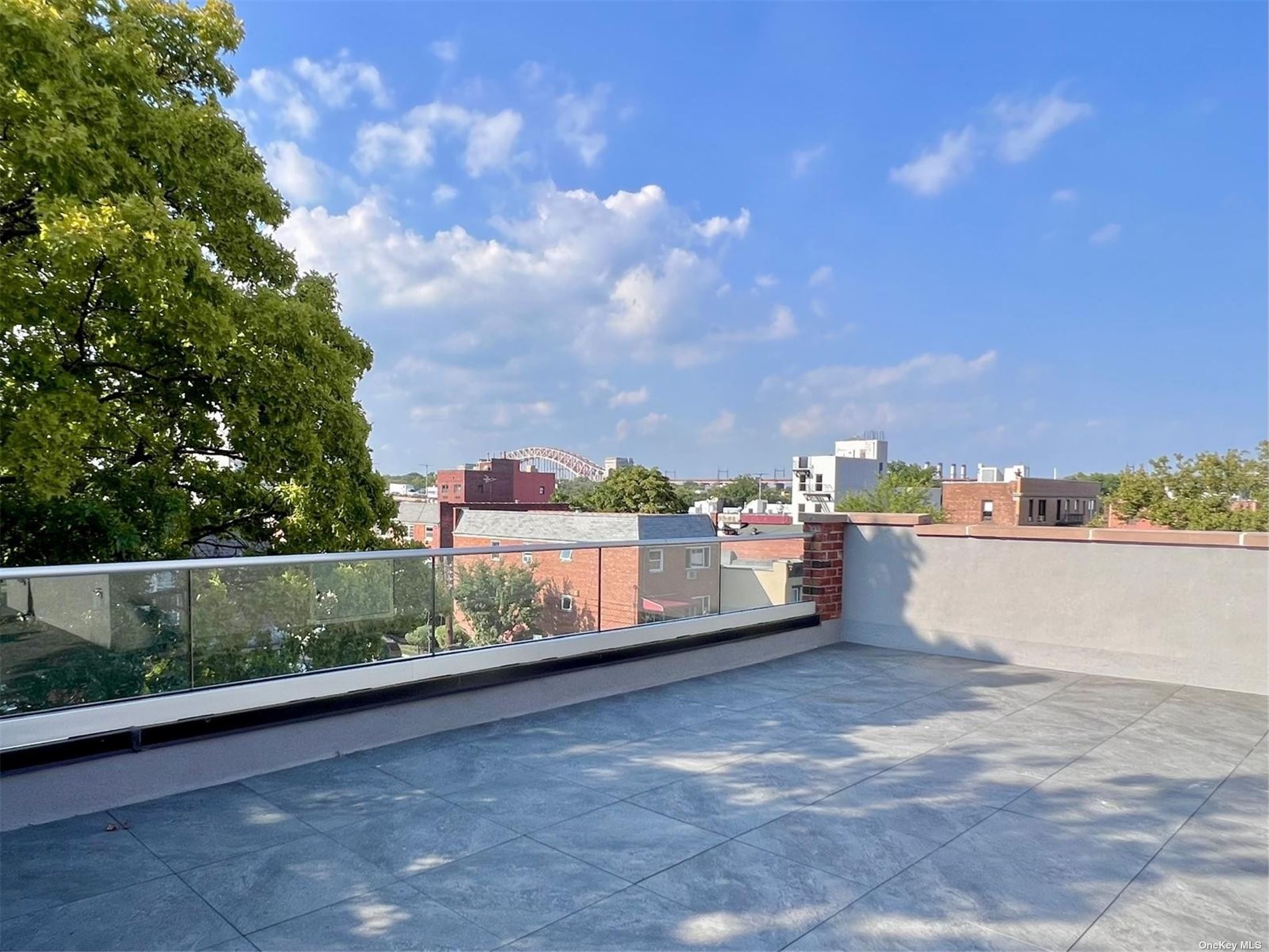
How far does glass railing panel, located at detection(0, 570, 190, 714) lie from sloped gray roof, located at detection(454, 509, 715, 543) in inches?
793

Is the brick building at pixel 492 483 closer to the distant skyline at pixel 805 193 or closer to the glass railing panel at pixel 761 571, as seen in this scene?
the distant skyline at pixel 805 193

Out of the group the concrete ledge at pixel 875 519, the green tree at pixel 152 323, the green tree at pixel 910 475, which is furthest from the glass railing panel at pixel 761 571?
the green tree at pixel 910 475

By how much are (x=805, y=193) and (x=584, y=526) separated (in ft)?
49.8

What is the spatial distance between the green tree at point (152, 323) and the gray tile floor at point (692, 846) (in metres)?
4.00

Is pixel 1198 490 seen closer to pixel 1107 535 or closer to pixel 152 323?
pixel 1107 535

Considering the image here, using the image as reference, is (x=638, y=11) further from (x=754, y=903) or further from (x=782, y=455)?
(x=782, y=455)

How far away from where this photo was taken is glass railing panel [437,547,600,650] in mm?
4352

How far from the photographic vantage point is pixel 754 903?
2.30 m

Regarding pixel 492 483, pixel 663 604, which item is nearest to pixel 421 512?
pixel 492 483

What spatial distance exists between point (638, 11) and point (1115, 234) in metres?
14.7

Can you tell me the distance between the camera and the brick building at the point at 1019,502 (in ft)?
143

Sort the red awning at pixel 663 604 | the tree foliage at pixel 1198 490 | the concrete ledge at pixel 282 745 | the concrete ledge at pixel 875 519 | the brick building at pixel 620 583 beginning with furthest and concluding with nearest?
the tree foliage at pixel 1198 490, the concrete ledge at pixel 875 519, the red awning at pixel 663 604, the brick building at pixel 620 583, the concrete ledge at pixel 282 745

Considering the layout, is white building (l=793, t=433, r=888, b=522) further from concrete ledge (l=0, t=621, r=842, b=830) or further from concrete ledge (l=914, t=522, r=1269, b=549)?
concrete ledge (l=0, t=621, r=842, b=830)

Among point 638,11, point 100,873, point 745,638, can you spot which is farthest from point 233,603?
point 638,11
